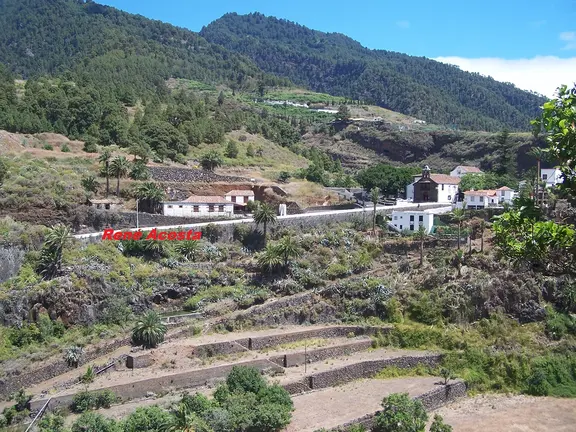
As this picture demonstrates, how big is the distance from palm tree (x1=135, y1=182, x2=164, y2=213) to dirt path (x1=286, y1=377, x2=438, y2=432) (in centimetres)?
2034

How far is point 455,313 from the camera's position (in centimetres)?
3697

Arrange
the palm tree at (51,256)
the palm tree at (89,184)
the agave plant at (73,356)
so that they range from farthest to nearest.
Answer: the palm tree at (89,184), the palm tree at (51,256), the agave plant at (73,356)

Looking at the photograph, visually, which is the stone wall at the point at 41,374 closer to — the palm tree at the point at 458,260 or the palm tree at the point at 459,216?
the palm tree at the point at 458,260

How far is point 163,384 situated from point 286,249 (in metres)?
13.5

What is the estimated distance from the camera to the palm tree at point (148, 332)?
3134 cm

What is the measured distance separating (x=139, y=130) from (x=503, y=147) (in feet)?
146

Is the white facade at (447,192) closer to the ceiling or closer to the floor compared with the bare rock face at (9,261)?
closer to the ceiling

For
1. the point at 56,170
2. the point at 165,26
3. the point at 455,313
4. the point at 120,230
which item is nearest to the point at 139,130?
the point at 56,170

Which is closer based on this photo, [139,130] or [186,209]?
[186,209]

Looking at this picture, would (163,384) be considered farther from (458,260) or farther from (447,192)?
(447,192)

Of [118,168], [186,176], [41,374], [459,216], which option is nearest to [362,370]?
[459,216]

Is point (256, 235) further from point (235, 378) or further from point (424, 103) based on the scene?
point (424, 103)

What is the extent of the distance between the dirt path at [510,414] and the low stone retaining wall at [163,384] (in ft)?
31.4

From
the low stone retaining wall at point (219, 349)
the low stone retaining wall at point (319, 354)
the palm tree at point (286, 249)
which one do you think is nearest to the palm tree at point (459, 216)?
the palm tree at point (286, 249)
